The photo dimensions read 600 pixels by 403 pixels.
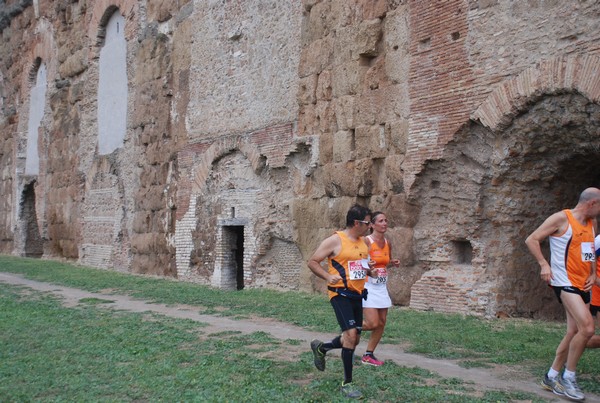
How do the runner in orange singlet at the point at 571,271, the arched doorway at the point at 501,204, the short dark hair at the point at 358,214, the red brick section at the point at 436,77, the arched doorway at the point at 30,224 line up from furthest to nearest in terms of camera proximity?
the arched doorway at the point at 30,224
the red brick section at the point at 436,77
the arched doorway at the point at 501,204
the short dark hair at the point at 358,214
the runner in orange singlet at the point at 571,271

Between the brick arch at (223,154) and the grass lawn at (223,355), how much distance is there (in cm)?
336

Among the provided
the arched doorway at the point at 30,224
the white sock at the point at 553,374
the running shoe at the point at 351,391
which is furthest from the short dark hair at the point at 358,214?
the arched doorway at the point at 30,224

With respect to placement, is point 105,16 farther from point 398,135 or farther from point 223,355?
point 223,355

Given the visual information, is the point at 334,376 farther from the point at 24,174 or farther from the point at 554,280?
the point at 24,174

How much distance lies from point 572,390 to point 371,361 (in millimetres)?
1809

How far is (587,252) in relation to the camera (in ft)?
18.3

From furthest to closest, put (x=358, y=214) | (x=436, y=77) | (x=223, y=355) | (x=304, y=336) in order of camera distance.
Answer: (x=436, y=77) → (x=304, y=336) → (x=223, y=355) → (x=358, y=214)

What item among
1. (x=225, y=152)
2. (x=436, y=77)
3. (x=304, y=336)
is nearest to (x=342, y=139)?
→ (x=436, y=77)

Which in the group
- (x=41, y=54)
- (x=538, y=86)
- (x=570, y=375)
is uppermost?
(x=41, y=54)

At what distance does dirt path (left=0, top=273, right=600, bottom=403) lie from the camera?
5.86 meters

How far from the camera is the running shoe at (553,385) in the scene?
5434 mm

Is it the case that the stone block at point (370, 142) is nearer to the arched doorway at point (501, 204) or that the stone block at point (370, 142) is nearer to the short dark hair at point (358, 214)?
the arched doorway at point (501, 204)

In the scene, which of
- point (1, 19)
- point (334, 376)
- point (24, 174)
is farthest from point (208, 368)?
point (1, 19)

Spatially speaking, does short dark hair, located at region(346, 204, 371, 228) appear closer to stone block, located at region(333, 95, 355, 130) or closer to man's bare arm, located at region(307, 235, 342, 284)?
man's bare arm, located at region(307, 235, 342, 284)
